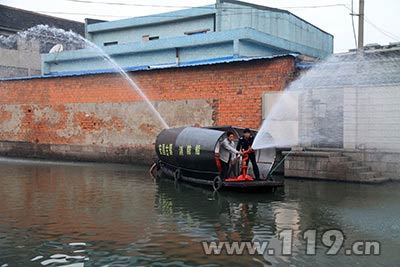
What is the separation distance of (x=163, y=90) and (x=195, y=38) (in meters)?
5.50

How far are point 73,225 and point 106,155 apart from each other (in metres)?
13.1

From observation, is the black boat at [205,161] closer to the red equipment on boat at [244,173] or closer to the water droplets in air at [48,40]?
the red equipment on boat at [244,173]

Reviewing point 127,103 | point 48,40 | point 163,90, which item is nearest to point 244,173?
point 163,90

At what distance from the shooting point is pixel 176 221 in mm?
9172

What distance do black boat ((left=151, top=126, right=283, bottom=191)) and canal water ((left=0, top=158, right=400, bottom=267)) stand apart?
0.37 meters

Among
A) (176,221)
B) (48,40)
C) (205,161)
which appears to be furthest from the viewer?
(48,40)

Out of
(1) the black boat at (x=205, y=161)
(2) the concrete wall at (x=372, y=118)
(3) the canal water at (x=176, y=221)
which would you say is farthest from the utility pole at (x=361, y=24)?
(1) the black boat at (x=205, y=161)

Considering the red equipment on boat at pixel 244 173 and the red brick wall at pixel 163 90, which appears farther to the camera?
the red brick wall at pixel 163 90

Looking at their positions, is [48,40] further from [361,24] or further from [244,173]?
[244,173]

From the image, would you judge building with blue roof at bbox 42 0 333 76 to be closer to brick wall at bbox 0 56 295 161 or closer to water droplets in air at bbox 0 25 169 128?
water droplets in air at bbox 0 25 169 128

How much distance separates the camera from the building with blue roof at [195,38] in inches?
947


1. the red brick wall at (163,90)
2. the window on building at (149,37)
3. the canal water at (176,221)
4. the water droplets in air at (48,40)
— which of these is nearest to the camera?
the canal water at (176,221)

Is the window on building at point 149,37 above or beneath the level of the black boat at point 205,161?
above

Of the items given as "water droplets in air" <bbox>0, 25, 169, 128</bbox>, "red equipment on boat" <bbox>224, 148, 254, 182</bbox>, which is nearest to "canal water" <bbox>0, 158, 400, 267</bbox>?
"red equipment on boat" <bbox>224, 148, 254, 182</bbox>
